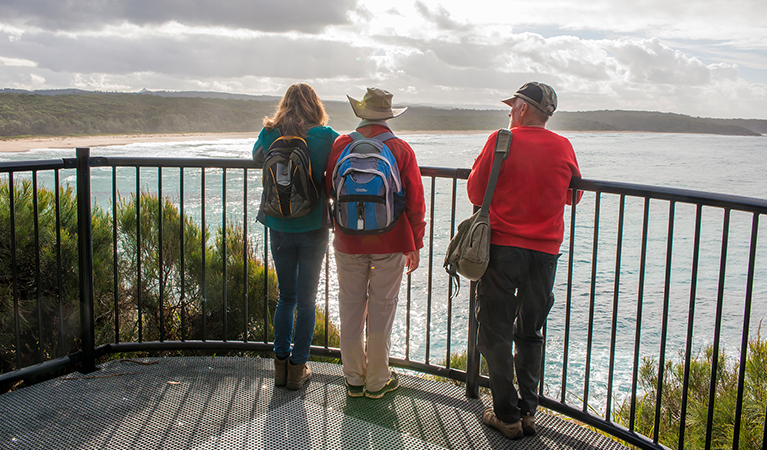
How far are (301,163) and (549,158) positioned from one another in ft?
4.07

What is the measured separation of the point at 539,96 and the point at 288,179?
1322 mm

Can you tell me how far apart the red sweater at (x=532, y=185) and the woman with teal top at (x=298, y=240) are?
928 millimetres

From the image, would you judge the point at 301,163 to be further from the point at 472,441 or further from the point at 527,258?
the point at 472,441

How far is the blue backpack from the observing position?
253cm

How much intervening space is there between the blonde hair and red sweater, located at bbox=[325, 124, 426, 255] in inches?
8.0

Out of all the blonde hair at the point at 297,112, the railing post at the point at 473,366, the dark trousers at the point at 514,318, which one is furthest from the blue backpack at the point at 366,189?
the railing post at the point at 473,366

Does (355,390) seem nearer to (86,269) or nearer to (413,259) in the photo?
(413,259)

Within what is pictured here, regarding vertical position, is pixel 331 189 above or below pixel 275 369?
above

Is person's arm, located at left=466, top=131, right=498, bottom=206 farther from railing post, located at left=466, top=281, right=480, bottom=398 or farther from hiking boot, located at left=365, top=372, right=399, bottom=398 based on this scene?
hiking boot, located at left=365, top=372, right=399, bottom=398

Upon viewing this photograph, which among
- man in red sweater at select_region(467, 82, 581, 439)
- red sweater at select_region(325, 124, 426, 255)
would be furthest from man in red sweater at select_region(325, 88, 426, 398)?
man in red sweater at select_region(467, 82, 581, 439)

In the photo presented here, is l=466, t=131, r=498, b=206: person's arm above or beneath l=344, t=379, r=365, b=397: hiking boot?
above

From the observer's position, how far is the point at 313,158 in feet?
9.34

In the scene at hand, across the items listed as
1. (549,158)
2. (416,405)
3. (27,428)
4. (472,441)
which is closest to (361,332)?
(416,405)

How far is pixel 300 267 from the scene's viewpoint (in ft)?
9.86
